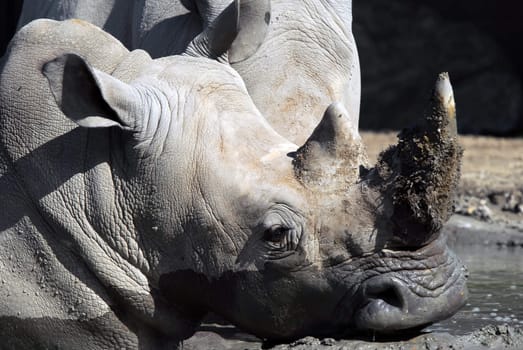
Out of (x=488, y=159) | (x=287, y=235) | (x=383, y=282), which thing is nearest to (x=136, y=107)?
(x=287, y=235)

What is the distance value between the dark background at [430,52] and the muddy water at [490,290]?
6184 millimetres

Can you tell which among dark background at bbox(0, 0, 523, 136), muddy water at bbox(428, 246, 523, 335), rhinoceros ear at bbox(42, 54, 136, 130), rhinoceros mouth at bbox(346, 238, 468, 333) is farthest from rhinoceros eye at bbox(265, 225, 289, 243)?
dark background at bbox(0, 0, 523, 136)

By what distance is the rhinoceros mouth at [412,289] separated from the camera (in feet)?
12.9

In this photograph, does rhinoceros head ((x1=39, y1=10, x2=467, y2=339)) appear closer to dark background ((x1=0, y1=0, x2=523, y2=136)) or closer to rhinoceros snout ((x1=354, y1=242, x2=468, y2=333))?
rhinoceros snout ((x1=354, y1=242, x2=468, y2=333))

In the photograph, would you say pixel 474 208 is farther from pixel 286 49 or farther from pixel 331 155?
pixel 331 155

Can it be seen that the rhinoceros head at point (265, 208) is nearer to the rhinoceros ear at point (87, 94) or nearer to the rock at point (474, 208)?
the rhinoceros ear at point (87, 94)

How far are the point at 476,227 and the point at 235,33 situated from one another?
404cm

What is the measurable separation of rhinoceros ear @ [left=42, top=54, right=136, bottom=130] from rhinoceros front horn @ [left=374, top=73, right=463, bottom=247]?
2.90ft

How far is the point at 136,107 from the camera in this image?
13.8 ft

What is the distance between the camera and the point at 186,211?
13.8 ft

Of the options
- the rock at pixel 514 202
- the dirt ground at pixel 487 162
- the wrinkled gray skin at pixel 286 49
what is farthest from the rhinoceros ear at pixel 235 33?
the dirt ground at pixel 487 162

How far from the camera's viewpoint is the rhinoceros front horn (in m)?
3.85

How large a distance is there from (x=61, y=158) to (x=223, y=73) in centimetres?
63

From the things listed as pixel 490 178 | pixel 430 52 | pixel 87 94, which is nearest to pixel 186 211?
pixel 87 94
